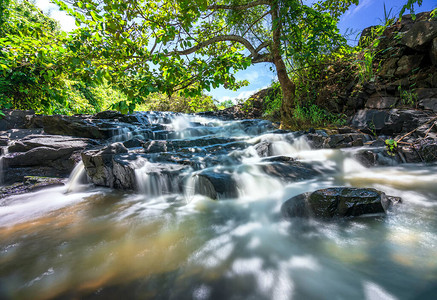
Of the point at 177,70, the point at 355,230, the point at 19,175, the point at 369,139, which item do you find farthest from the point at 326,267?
the point at 19,175

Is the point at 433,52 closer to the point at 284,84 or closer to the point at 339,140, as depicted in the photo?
the point at 339,140

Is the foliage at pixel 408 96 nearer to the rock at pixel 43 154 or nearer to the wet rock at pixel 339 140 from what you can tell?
the wet rock at pixel 339 140

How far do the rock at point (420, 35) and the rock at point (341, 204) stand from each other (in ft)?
15.7

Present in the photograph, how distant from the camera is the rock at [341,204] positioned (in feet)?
5.43

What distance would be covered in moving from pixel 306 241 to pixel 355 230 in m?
0.44

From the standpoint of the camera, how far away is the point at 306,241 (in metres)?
1.45

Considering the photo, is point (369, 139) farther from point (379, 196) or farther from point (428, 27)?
point (379, 196)

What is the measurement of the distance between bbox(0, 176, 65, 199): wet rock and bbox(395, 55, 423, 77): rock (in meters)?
8.50

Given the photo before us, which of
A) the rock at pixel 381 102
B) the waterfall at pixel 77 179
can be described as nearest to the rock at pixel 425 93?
the rock at pixel 381 102

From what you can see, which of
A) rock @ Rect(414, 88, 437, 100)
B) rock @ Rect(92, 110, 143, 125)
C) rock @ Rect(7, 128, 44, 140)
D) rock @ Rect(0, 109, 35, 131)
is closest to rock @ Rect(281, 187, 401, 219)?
rock @ Rect(414, 88, 437, 100)

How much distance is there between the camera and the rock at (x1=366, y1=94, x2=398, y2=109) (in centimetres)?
458

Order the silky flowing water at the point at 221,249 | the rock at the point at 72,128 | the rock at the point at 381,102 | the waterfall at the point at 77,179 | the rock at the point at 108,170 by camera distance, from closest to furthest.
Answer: the silky flowing water at the point at 221,249 < the rock at the point at 108,170 < the waterfall at the point at 77,179 < the rock at the point at 381,102 < the rock at the point at 72,128

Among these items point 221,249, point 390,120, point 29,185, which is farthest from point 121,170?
point 390,120

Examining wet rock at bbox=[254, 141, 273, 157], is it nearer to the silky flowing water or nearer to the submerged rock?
the silky flowing water
